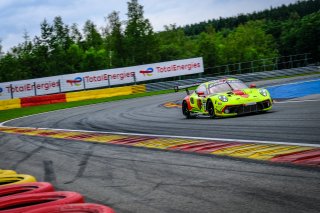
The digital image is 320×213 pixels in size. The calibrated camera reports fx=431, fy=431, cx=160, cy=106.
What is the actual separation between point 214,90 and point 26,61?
6230cm

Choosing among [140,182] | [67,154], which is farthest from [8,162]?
[140,182]

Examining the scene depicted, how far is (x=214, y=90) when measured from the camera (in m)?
13.0

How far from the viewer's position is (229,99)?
12062 mm

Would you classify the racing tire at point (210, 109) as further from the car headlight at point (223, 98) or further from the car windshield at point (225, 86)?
the car headlight at point (223, 98)

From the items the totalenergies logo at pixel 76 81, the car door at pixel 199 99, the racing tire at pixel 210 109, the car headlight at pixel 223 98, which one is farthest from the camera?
the totalenergies logo at pixel 76 81

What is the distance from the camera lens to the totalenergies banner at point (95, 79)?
32.4 meters

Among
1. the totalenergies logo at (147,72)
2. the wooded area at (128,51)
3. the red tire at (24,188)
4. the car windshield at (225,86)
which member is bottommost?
the red tire at (24,188)

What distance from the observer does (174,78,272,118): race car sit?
11945 millimetres

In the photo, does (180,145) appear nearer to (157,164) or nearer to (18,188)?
(157,164)

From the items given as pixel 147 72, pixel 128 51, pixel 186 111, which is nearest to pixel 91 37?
pixel 128 51

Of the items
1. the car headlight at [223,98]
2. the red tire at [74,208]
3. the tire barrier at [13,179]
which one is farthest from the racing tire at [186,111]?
the red tire at [74,208]

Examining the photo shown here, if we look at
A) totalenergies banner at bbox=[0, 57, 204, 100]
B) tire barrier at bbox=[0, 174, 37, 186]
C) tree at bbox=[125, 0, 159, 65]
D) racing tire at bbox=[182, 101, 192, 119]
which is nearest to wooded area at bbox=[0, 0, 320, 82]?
→ tree at bbox=[125, 0, 159, 65]

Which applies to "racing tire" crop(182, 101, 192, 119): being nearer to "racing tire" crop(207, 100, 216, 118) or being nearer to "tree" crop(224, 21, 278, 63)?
"racing tire" crop(207, 100, 216, 118)

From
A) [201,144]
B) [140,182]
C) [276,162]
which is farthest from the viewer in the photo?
[201,144]
